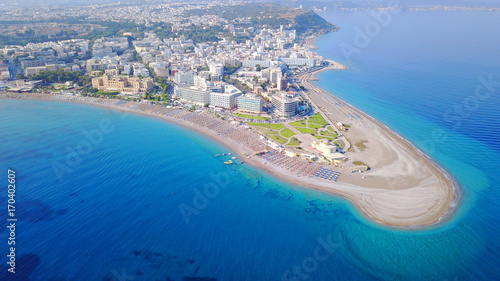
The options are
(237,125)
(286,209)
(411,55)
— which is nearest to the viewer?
(286,209)

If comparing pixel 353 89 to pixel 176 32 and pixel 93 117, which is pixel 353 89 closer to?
pixel 93 117

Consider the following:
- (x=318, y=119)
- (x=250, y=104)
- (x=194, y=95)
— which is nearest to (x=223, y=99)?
(x=250, y=104)

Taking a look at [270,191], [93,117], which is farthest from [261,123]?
[93,117]

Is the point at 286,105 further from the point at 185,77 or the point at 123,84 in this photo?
the point at 123,84

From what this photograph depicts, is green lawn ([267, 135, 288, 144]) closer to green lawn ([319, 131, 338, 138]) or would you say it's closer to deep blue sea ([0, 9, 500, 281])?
green lawn ([319, 131, 338, 138])

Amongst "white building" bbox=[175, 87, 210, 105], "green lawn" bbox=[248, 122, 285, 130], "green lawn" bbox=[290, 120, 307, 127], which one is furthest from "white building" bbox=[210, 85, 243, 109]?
"green lawn" bbox=[290, 120, 307, 127]

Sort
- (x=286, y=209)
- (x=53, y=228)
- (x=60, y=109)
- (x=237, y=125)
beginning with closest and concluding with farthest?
(x=53, y=228) < (x=286, y=209) < (x=237, y=125) < (x=60, y=109)
